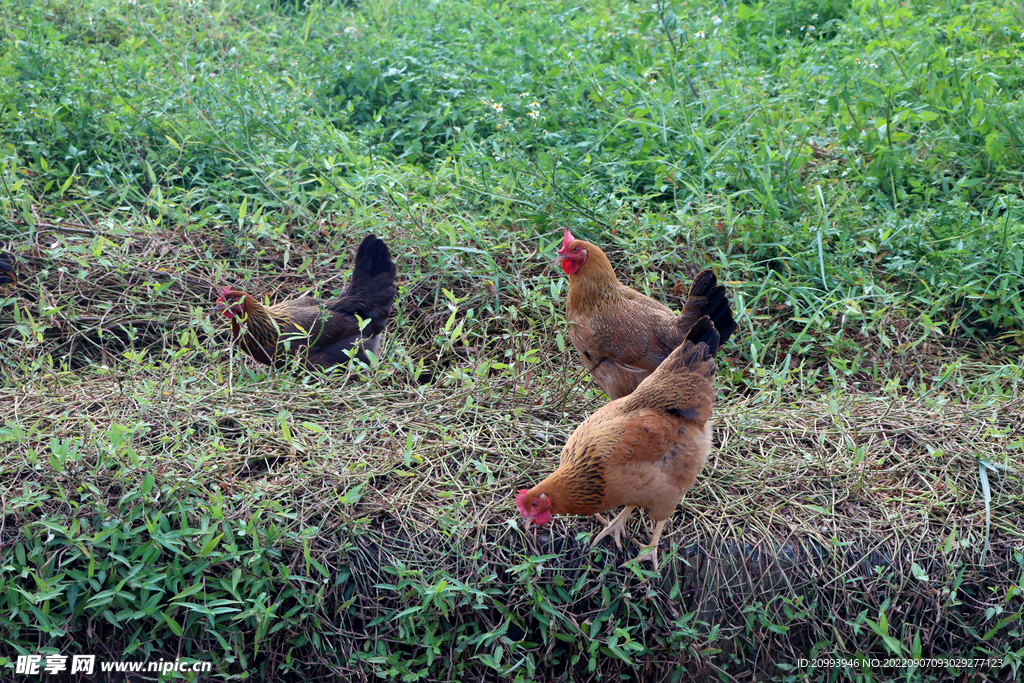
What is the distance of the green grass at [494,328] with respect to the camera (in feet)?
9.21

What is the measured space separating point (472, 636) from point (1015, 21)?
19.2 ft

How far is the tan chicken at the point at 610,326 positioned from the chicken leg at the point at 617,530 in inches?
34.7

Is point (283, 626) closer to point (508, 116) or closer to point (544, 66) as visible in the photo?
point (508, 116)

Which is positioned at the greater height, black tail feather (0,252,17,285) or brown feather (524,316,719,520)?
brown feather (524,316,719,520)

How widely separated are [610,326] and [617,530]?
1.09 m

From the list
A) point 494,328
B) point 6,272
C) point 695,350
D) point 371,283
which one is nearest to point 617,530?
point 695,350

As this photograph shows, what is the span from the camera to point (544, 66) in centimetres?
600

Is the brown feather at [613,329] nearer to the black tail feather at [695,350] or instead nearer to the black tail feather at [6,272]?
the black tail feather at [695,350]

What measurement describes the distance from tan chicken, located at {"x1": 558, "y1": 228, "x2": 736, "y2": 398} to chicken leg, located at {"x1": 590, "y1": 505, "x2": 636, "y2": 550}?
88 cm

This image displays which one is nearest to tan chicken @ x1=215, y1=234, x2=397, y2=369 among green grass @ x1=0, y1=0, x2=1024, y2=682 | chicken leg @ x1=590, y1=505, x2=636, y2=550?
green grass @ x1=0, y1=0, x2=1024, y2=682

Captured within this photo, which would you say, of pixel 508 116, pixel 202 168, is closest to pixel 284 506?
pixel 202 168

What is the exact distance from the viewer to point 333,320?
14.2 feet

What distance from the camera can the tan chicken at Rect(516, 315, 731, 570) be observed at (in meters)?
2.84

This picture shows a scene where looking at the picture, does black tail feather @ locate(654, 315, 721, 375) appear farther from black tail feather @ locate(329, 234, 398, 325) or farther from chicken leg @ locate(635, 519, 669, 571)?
black tail feather @ locate(329, 234, 398, 325)
